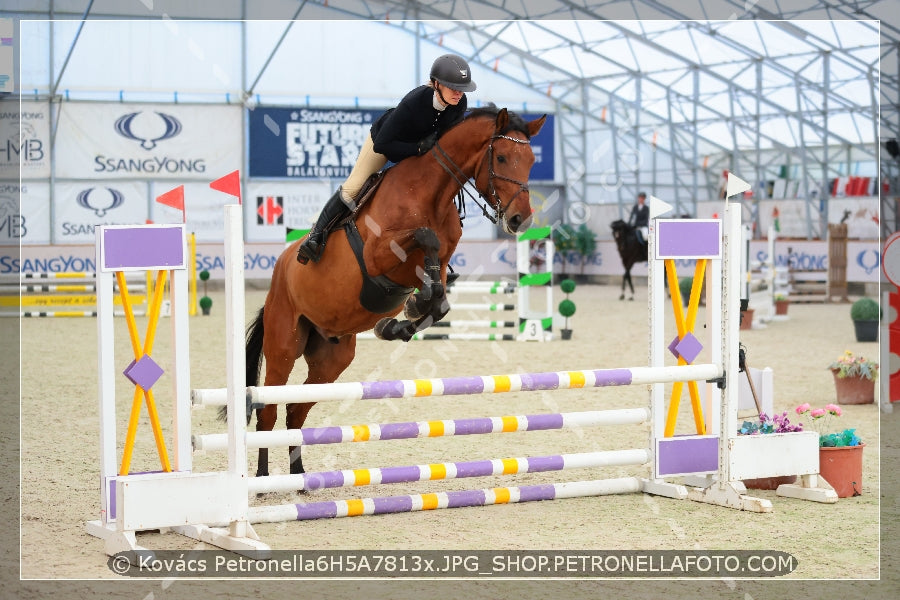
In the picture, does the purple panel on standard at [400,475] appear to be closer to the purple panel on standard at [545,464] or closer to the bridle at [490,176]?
the purple panel on standard at [545,464]

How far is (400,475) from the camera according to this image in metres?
3.99

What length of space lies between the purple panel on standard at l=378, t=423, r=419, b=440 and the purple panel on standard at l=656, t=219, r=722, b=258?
4.28ft

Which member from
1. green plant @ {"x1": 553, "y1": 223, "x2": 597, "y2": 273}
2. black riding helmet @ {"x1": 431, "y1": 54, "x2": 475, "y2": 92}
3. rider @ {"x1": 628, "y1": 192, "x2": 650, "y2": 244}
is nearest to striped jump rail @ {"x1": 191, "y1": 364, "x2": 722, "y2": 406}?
black riding helmet @ {"x1": 431, "y1": 54, "x2": 475, "y2": 92}

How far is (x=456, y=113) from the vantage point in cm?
426

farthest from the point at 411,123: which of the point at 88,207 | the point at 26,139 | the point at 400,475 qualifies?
the point at 26,139

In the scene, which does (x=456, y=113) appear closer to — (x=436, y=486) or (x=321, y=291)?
(x=321, y=291)

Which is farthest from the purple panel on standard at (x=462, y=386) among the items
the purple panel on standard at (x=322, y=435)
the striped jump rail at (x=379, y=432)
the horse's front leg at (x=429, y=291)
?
the purple panel on standard at (x=322, y=435)

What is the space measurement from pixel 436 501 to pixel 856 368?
4055 millimetres

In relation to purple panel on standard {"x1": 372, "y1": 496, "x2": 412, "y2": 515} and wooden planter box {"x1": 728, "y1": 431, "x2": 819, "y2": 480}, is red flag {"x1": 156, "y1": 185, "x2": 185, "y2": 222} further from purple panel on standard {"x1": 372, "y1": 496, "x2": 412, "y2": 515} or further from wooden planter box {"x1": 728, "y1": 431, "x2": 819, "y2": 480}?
wooden planter box {"x1": 728, "y1": 431, "x2": 819, "y2": 480}

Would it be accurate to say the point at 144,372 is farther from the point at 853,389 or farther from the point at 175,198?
the point at 853,389

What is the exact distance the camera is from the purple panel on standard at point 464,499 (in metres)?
4.19

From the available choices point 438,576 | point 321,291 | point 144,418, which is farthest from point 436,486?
point 144,418

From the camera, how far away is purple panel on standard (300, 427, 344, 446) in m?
3.84

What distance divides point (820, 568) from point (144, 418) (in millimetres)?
4630
